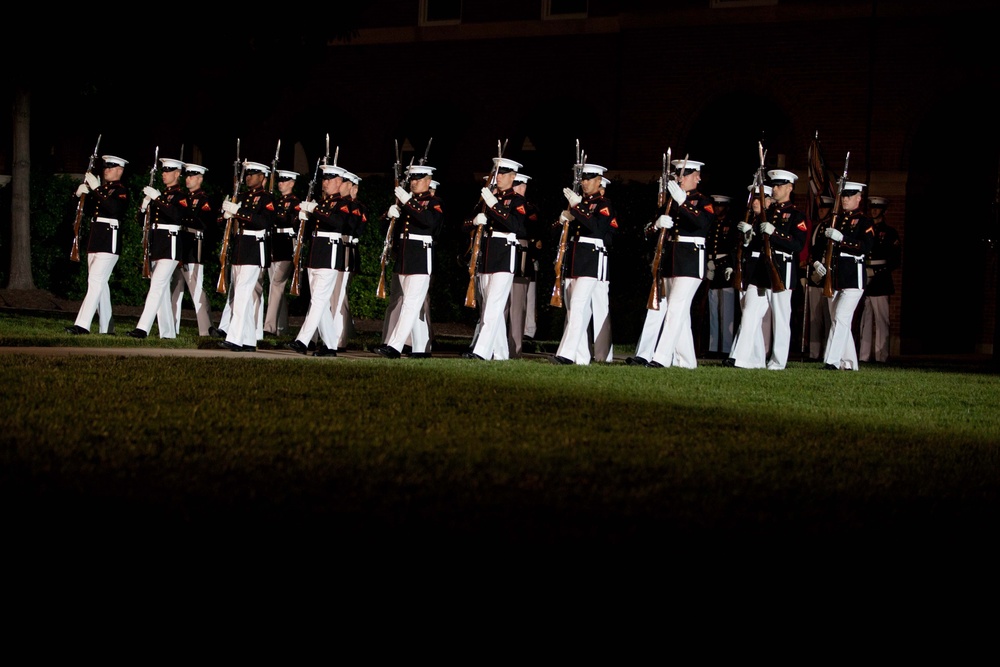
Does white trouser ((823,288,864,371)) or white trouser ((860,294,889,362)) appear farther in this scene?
white trouser ((860,294,889,362))

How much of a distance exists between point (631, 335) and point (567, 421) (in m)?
11.8

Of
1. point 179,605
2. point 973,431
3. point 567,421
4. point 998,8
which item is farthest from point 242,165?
point 179,605

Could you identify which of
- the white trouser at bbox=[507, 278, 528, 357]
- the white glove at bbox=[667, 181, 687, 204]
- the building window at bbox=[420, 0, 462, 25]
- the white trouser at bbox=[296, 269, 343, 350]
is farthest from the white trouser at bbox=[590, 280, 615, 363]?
the building window at bbox=[420, 0, 462, 25]

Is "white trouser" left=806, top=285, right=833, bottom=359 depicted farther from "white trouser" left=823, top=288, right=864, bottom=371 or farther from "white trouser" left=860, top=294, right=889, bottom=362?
"white trouser" left=823, top=288, right=864, bottom=371

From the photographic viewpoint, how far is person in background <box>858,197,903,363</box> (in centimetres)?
1875

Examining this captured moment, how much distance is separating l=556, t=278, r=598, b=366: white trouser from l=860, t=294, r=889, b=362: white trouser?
5827 millimetres

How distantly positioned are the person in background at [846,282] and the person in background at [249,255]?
6.40 metres

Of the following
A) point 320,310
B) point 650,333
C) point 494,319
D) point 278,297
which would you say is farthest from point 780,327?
point 278,297

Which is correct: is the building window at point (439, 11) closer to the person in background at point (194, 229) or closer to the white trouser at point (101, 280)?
the person in background at point (194, 229)

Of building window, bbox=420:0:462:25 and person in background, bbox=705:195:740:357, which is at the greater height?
building window, bbox=420:0:462:25

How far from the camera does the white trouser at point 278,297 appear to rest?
18.3 m

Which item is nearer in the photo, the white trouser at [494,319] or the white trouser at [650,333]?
the white trouser at [494,319]

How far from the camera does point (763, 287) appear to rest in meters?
15.2

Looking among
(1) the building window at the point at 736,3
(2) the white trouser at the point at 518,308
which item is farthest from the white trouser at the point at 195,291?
(1) the building window at the point at 736,3
